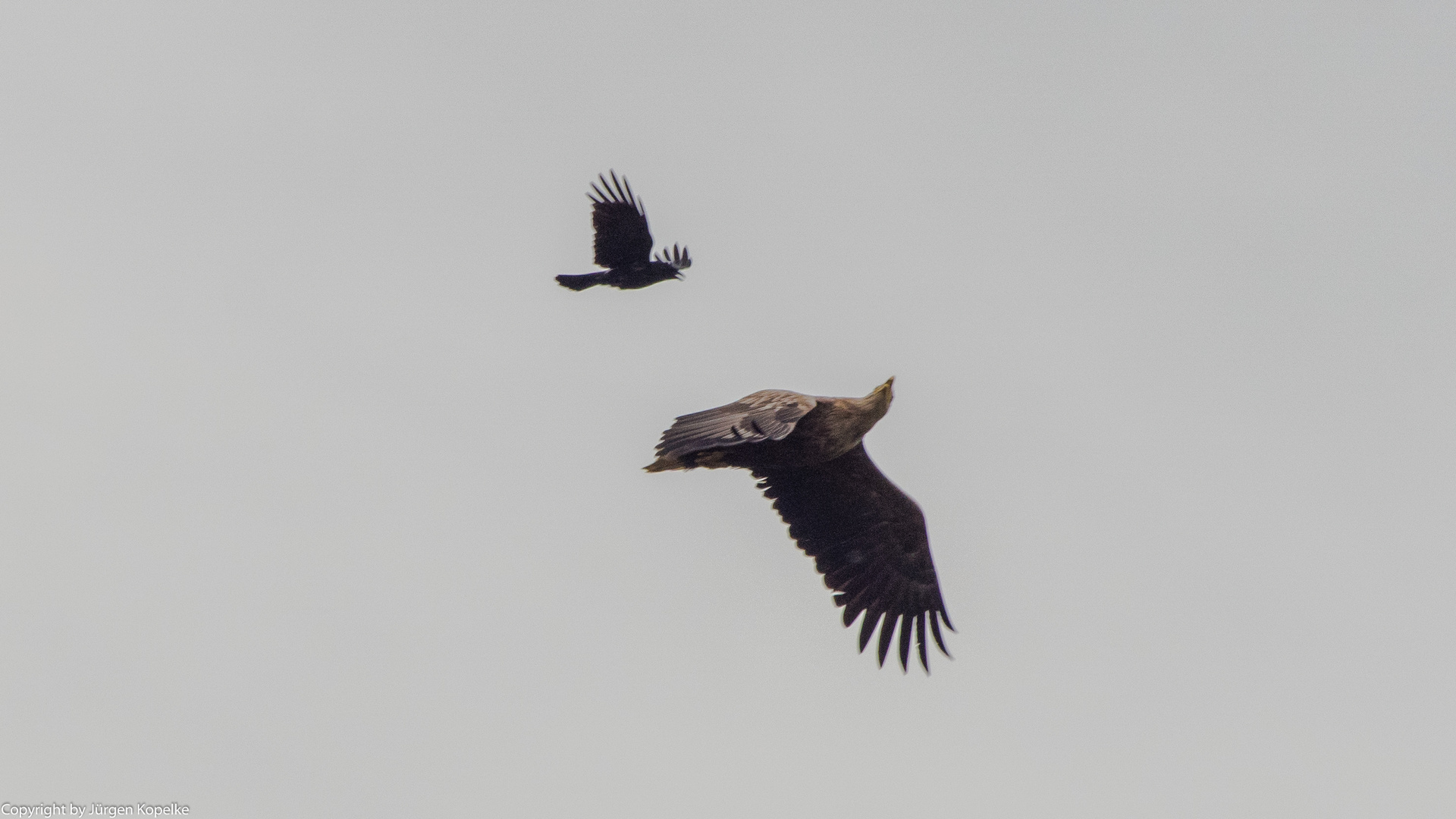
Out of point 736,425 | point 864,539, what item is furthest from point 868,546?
point 736,425

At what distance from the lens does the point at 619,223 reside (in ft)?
48.7

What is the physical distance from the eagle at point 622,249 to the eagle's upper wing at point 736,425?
270 cm

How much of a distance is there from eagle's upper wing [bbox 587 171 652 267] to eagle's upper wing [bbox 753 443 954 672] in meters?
2.71

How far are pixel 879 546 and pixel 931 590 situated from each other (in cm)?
68

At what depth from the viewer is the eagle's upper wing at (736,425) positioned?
11719mm

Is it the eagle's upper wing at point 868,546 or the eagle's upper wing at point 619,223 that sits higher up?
the eagle's upper wing at point 619,223

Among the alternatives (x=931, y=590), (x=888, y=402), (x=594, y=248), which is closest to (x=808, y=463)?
(x=888, y=402)

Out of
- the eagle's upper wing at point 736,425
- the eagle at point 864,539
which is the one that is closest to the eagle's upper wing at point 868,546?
the eagle at point 864,539

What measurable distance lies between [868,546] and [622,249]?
3.87 m

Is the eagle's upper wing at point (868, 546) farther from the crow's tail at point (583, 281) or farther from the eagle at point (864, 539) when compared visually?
the crow's tail at point (583, 281)

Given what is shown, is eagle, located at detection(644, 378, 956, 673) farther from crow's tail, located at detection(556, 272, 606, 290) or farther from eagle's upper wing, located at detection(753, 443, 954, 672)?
crow's tail, located at detection(556, 272, 606, 290)

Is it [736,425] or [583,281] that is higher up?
[583,281]

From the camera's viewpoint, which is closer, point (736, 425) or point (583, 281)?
point (736, 425)

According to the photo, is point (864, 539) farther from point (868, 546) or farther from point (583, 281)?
point (583, 281)
